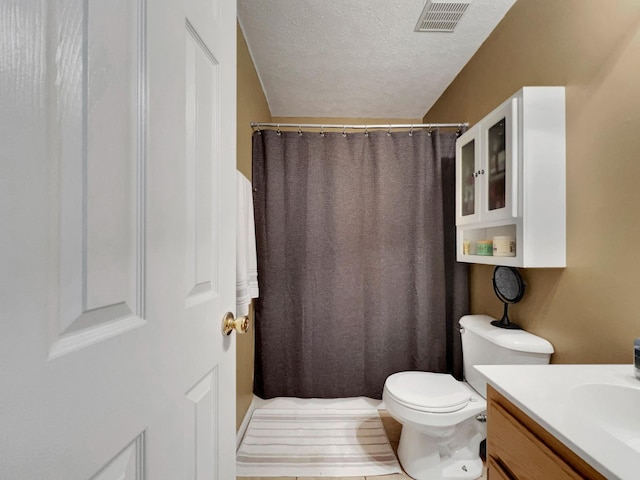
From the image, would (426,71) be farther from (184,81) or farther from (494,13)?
(184,81)

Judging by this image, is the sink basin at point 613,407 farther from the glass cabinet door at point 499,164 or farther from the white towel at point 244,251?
the white towel at point 244,251

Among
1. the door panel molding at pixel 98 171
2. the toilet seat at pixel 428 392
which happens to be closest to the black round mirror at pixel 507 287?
the toilet seat at pixel 428 392

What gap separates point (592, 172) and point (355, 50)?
1419 millimetres

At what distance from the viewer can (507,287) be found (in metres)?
1.43

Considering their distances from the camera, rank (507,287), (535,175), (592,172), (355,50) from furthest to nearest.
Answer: (355,50) → (507,287) → (535,175) → (592,172)

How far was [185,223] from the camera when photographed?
22.2 inches

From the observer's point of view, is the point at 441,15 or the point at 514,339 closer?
the point at 514,339

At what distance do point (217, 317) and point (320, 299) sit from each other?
4.29 feet

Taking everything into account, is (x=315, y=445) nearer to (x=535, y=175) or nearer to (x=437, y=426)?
(x=437, y=426)

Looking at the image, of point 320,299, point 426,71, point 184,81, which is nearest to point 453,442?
point 320,299

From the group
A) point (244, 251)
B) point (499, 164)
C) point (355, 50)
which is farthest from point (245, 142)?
point (499, 164)

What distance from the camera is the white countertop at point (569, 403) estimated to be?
51 centimetres

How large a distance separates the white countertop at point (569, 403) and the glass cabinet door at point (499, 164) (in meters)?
0.64

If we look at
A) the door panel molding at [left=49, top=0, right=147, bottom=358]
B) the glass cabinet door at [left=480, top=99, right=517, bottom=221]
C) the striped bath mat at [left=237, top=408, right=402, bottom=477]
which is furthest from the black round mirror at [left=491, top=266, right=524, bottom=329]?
the door panel molding at [left=49, top=0, right=147, bottom=358]
